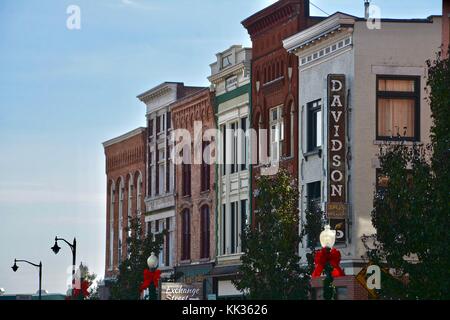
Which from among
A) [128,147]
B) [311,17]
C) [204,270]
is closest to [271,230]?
[311,17]

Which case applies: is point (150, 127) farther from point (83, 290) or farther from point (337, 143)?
point (337, 143)

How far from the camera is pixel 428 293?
30.1 metres

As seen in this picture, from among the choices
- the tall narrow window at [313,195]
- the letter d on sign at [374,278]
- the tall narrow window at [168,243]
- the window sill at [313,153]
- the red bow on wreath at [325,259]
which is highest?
the window sill at [313,153]

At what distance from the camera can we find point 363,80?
47.6 meters

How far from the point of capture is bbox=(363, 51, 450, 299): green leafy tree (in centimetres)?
2986

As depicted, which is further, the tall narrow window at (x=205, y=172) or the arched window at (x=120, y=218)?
the arched window at (x=120, y=218)

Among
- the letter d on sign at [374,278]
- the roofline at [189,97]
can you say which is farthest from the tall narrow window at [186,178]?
the letter d on sign at [374,278]

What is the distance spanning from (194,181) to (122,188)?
14.2 metres

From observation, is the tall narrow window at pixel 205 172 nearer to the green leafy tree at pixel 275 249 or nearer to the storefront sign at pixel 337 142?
the storefront sign at pixel 337 142

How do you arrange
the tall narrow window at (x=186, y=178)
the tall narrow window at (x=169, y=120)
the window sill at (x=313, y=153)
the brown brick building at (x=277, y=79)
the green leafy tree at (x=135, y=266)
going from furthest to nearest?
the tall narrow window at (x=169, y=120) < the tall narrow window at (x=186, y=178) < the green leafy tree at (x=135, y=266) < the brown brick building at (x=277, y=79) < the window sill at (x=313, y=153)

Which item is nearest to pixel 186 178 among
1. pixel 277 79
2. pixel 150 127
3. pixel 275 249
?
pixel 150 127

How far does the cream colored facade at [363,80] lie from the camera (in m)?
47.2

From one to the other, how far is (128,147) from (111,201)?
4.05 m

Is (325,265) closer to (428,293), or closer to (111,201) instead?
(428,293)
